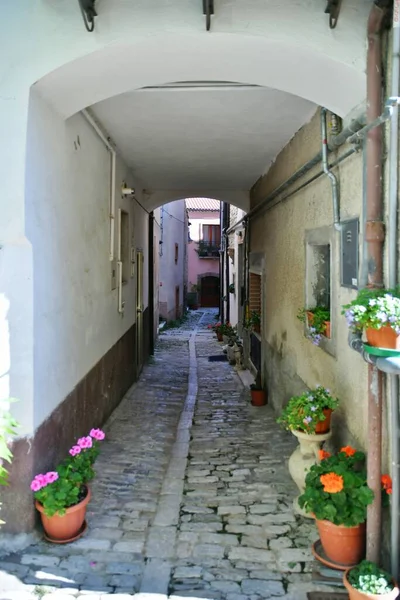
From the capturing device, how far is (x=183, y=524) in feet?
13.2

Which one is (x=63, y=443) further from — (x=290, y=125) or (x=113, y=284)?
(x=290, y=125)

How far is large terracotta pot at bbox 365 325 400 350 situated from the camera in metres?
2.76

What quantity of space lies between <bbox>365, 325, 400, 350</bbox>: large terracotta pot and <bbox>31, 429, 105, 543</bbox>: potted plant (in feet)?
8.13

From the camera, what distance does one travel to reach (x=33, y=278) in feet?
11.6

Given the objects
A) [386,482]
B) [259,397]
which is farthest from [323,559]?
[259,397]

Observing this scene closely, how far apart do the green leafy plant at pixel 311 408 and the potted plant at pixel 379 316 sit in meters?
1.29

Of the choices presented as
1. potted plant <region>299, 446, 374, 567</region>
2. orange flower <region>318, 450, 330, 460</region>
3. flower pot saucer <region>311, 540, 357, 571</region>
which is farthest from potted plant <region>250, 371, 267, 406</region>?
potted plant <region>299, 446, 374, 567</region>

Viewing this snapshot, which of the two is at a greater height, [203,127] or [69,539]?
[203,127]

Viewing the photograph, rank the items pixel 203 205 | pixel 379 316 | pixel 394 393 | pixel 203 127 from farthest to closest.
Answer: pixel 203 205 → pixel 203 127 → pixel 394 393 → pixel 379 316

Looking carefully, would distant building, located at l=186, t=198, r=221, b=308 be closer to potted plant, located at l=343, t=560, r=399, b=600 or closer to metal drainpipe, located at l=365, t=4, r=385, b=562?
metal drainpipe, located at l=365, t=4, r=385, b=562

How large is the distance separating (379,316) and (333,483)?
4.12ft

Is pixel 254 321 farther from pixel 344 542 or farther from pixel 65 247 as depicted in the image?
pixel 344 542

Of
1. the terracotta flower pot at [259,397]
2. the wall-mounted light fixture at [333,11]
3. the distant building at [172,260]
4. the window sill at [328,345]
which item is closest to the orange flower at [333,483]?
the window sill at [328,345]

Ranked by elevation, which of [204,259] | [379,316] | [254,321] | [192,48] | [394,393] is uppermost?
[192,48]
